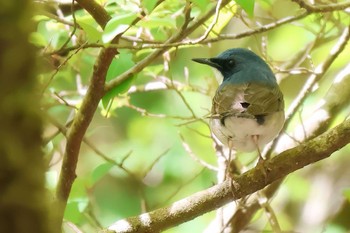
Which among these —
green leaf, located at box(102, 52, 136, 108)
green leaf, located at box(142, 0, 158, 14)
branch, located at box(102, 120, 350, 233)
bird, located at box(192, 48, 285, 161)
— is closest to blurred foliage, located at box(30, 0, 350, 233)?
green leaf, located at box(102, 52, 136, 108)

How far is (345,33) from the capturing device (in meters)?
3.55

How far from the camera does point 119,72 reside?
9.19ft

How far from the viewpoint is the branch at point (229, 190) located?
239 centimetres

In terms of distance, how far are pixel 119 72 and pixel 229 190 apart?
0.77m

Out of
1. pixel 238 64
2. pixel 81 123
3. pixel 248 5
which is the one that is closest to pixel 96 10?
pixel 81 123

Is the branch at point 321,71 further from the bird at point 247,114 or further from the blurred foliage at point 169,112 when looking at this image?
the bird at point 247,114

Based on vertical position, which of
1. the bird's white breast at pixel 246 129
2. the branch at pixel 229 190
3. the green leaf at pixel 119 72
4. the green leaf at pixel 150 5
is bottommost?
the branch at pixel 229 190

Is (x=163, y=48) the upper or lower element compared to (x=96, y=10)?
lower

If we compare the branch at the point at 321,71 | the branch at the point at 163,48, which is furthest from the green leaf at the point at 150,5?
the branch at the point at 321,71

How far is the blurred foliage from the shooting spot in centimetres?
308

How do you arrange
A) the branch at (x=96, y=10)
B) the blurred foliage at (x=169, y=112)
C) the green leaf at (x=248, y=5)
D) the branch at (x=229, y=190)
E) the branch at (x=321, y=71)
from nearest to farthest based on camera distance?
1. the green leaf at (x=248, y=5)
2. the branch at (x=229, y=190)
3. the branch at (x=96, y=10)
4. the blurred foliage at (x=169, y=112)
5. the branch at (x=321, y=71)

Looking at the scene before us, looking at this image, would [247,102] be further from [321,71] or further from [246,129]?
[321,71]

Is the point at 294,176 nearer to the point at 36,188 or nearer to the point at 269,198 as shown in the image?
the point at 269,198

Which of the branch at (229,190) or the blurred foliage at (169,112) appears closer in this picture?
the branch at (229,190)
